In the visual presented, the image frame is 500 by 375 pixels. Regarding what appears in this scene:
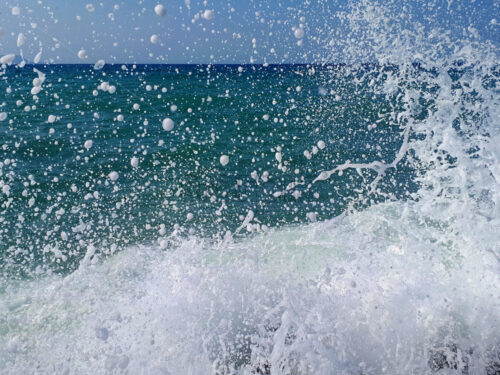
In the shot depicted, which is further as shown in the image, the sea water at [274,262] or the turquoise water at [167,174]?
the turquoise water at [167,174]

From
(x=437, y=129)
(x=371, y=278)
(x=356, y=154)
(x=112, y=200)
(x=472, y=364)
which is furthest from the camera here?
(x=356, y=154)

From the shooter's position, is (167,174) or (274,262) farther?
(167,174)

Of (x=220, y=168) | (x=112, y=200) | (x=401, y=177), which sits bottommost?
(x=112, y=200)

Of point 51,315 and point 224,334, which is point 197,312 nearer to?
point 224,334

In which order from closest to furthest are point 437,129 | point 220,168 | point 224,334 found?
1. point 224,334
2. point 437,129
3. point 220,168

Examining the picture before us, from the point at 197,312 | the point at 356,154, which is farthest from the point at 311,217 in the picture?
the point at 356,154

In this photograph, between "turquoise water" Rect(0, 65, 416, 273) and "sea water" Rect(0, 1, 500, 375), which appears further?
"turquoise water" Rect(0, 65, 416, 273)

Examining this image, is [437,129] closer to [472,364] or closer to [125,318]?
[472,364]

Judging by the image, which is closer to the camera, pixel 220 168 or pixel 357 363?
pixel 357 363

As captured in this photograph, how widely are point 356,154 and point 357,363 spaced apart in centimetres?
825

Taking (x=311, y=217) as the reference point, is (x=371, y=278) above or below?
below

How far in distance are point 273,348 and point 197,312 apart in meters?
0.76

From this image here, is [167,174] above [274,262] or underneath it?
above

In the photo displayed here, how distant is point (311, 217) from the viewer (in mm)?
6781
